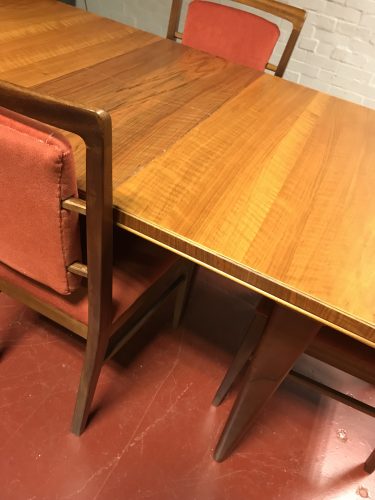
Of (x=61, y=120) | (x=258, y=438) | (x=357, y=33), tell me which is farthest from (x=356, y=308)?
(x=357, y=33)

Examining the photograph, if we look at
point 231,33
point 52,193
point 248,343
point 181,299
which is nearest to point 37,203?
point 52,193

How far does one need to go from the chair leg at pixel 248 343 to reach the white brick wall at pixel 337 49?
1.68m

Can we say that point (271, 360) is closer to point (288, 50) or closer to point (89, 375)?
point (89, 375)

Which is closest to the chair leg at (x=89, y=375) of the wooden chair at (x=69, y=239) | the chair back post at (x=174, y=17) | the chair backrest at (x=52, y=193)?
the wooden chair at (x=69, y=239)

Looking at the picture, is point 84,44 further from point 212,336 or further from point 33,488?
point 33,488

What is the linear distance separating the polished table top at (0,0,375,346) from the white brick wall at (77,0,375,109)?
109cm

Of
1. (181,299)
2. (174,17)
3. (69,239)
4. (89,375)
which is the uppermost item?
(174,17)

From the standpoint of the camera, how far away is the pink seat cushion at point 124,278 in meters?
0.82

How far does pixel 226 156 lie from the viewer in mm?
818

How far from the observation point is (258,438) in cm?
117

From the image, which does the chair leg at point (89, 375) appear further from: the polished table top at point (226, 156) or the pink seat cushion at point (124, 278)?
the polished table top at point (226, 156)

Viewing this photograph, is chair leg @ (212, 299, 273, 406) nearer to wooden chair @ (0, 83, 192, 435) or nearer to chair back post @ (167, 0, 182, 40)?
wooden chair @ (0, 83, 192, 435)

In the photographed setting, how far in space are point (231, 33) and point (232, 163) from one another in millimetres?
786

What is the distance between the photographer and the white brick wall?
6.33 feet
